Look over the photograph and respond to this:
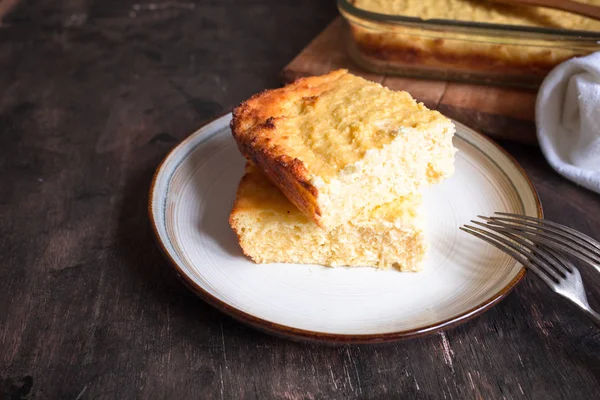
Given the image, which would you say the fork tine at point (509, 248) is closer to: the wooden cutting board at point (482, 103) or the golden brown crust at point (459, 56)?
the wooden cutting board at point (482, 103)

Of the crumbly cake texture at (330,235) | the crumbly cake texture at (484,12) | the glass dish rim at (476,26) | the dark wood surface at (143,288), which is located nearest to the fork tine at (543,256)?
the dark wood surface at (143,288)

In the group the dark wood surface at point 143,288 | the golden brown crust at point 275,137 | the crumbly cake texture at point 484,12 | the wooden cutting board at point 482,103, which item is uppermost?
the crumbly cake texture at point 484,12

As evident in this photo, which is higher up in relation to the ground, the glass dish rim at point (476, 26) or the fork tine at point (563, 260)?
the glass dish rim at point (476, 26)

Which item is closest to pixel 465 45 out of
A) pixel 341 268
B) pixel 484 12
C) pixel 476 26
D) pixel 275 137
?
pixel 476 26

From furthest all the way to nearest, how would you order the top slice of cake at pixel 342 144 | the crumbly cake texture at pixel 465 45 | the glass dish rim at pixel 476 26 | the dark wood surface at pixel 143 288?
the crumbly cake texture at pixel 465 45 < the glass dish rim at pixel 476 26 < the top slice of cake at pixel 342 144 < the dark wood surface at pixel 143 288

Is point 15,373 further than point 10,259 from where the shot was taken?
No

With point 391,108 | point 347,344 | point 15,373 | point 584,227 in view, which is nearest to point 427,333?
point 347,344

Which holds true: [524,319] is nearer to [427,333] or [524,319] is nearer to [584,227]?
[427,333]

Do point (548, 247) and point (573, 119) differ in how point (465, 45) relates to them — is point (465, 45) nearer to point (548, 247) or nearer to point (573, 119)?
point (573, 119)

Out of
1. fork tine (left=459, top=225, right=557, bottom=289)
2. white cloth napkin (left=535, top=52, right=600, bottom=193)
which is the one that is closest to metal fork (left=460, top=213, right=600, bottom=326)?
fork tine (left=459, top=225, right=557, bottom=289)
